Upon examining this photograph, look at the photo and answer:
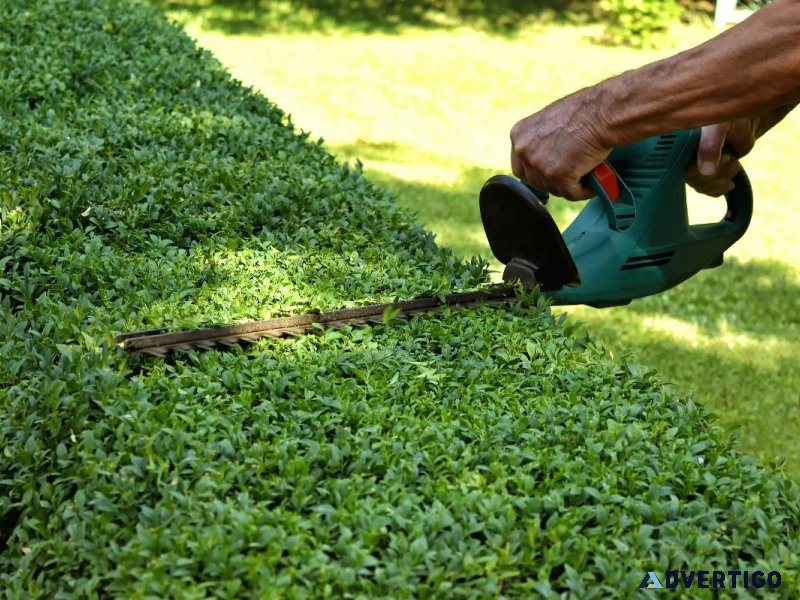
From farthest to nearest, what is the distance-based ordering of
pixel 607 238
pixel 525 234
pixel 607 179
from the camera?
pixel 607 238
pixel 607 179
pixel 525 234

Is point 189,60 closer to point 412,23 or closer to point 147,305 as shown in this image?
point 147,305

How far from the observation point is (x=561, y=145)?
301 centimetres

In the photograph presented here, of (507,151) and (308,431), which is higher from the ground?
(308,431)

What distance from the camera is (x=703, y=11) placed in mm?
14000

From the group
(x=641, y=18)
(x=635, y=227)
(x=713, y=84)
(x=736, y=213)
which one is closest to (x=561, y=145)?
(x=713, y=84)

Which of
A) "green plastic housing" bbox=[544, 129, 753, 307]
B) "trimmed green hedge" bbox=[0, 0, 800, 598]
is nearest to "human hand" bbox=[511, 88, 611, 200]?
"green plastic housing" bbox=[544, 129, 753, 307]

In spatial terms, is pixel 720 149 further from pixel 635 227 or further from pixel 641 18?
pixel 641 18

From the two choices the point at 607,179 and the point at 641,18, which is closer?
the point at 607,179

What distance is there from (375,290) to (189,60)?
9.17 ft

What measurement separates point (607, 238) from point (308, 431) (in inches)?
60.4

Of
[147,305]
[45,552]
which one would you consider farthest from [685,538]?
[147,305]

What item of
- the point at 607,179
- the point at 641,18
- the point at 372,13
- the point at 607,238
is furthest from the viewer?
the point at 372,13

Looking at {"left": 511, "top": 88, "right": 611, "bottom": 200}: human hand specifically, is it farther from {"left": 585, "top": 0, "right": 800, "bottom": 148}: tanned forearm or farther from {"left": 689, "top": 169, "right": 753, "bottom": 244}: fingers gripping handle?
{"left": 689, "top": 169, "right": 753, "bottom": 244}: fingers gripping handle

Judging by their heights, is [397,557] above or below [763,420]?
above
